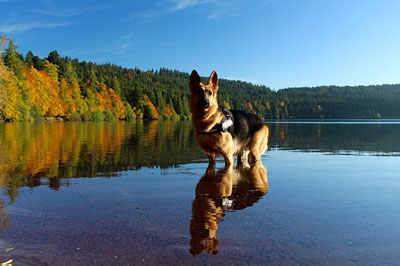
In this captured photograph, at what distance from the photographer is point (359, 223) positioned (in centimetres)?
412

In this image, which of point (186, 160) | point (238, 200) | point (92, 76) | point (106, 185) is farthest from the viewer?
point (92, 76)

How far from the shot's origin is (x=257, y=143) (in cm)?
945

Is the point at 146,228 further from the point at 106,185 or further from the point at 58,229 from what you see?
the point at 106,185

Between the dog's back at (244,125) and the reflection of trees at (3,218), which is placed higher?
the dog's back at (244,125)

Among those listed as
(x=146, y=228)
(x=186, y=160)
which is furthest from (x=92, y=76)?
(x=146, y=228)

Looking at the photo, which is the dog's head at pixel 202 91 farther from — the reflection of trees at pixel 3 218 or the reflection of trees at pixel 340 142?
the reflection of trees at pixel 340 142

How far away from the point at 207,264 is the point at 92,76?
108 m

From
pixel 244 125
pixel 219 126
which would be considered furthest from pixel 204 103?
pixel 244 125

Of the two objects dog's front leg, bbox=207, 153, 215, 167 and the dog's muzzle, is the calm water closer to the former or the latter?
dog's front leg, bbox=207, 153, 215, 167

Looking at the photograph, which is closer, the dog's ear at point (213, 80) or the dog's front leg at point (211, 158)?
the dog's ear at point (213, 80)

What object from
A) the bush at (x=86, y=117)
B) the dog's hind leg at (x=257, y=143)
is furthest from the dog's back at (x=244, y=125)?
the bush at (x=86, y=117)

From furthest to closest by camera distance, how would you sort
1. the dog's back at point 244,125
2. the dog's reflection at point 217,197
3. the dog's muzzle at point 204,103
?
the dog's back at point 244,125 → the dog's muzzle at point 204,103 → the dog's reflection at point 217,197

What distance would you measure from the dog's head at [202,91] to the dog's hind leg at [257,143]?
2.25 m

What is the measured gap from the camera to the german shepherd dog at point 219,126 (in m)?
7.44
